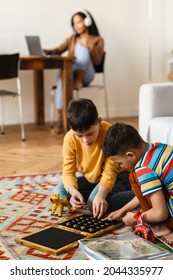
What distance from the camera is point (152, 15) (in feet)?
19.0

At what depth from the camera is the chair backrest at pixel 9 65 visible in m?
4.19

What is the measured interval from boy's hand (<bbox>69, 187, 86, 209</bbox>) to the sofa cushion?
2.36 feet

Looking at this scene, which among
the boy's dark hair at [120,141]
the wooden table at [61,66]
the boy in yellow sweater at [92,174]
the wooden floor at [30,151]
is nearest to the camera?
the boy's dark hair at [120,141]

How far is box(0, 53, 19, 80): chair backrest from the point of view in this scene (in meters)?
4.19

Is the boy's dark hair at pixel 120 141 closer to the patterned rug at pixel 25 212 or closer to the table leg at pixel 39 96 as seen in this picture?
the patterned rug at pixel 25 212

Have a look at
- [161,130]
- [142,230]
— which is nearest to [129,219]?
[142,230]

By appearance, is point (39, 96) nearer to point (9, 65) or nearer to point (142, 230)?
point (9, 65)

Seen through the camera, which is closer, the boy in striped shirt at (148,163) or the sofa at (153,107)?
the boy in striped shirt at (148,163)

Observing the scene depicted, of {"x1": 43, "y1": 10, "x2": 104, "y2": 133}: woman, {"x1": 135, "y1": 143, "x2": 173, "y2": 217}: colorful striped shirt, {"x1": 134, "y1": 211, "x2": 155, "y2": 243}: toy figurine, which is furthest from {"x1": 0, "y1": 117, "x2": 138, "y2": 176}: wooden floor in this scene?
{"x1": 135, "y1": 143, "x2": 173, "y2": 217}: colorful striped shirt

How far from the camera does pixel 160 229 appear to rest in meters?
2.07

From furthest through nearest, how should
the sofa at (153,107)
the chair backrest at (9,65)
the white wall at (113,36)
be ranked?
the white wall at (113,36), the chair backrest at (9,65), the sofa at (153,107)

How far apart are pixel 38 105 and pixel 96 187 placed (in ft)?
9.62

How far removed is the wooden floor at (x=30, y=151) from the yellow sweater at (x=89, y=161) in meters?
0.86

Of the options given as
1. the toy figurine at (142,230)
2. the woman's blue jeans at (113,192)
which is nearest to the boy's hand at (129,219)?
the toy figurine at (142,230)
